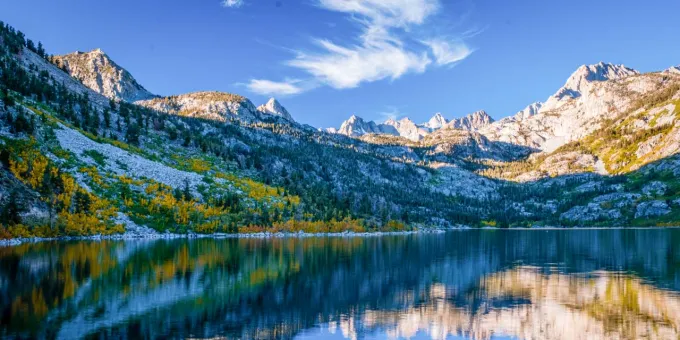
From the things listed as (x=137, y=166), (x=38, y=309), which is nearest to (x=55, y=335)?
(x=38, y=309)

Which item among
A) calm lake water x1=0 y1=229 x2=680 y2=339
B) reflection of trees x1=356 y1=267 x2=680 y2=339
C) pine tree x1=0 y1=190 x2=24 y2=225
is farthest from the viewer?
pine tree x1=0 y1=190 x2=24 y2=225

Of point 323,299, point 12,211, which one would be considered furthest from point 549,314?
point 12,211

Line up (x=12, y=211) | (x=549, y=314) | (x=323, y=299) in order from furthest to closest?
(x=12, y=211)
(x=323, y=299)
(x=549, y=314)

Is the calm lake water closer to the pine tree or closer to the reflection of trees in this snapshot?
the reflection of trees

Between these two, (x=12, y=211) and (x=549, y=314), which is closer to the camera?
(x=549, y=314)

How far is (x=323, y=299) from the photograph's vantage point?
42281 mm

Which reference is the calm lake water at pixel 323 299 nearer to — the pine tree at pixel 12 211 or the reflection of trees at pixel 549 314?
the reflection of trees at pixel 549 314

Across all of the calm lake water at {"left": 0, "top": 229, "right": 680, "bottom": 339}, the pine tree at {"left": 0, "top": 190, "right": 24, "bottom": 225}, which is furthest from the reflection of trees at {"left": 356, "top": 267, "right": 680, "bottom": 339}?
the pine tree at {"left": 0, "top": 190, "right": 24, "bottom": 225}

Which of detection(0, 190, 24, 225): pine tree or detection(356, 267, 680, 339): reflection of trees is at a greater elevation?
detection(0, 190, 24, 225): pine tree

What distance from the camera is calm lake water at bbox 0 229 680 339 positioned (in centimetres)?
3091

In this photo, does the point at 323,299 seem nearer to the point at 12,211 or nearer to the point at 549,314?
the point at 549,314

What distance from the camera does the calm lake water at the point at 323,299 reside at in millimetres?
30906

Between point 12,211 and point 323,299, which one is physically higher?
point 12,211

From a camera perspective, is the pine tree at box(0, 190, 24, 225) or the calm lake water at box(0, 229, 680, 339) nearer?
the calm lake water at box(0, 229, 680, 339)
